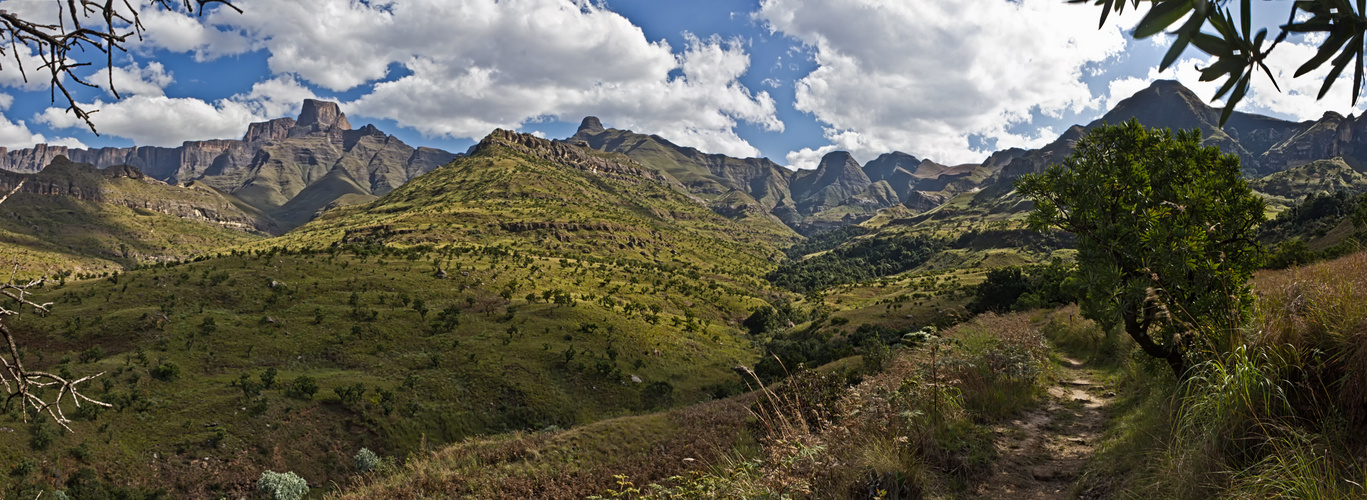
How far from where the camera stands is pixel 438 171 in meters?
184

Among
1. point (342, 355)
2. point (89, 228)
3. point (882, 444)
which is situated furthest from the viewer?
point (89, 228)

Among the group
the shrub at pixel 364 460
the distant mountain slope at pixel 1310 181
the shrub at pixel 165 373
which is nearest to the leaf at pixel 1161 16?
the shrub at pixel 364 460

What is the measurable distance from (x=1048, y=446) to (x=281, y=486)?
71.5 ft

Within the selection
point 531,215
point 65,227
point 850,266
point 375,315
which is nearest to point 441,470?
point 375,315

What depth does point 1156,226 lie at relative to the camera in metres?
6.92

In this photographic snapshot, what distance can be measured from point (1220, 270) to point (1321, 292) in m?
2.26

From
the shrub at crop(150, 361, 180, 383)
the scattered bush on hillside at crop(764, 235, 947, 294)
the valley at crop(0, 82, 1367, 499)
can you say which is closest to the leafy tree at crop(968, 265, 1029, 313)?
the valley at crop(0, 82, 1367, 499)

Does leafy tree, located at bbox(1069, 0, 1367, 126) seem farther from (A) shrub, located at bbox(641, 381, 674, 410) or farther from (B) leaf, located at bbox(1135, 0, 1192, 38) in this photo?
(A) shrub, located at bbox(641, 381, 674, 410)

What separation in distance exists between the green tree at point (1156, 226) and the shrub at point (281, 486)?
73.4 feet

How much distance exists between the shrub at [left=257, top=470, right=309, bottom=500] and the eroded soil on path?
20.6 m

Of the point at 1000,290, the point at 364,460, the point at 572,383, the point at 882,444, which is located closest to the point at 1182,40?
the point at 882,444

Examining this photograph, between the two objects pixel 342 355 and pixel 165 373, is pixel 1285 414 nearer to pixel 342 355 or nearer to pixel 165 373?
pixel 165 373

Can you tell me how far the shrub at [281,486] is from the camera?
17600 mm

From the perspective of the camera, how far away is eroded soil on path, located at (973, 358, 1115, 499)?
613 cm
